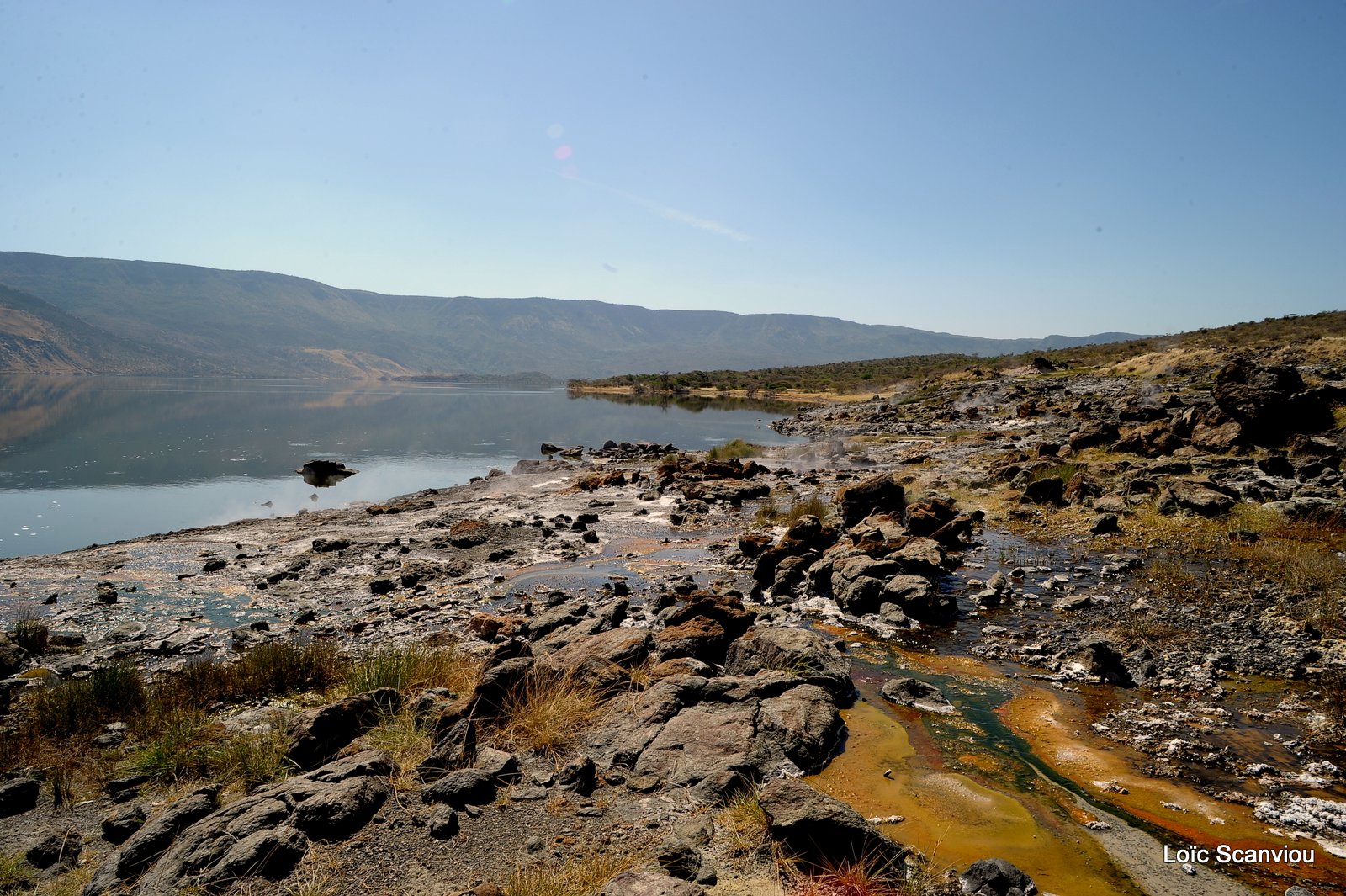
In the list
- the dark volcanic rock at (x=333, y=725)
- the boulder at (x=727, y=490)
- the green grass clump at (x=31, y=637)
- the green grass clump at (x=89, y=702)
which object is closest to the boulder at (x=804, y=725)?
the dark volcanic rock at (x=333, y=725)

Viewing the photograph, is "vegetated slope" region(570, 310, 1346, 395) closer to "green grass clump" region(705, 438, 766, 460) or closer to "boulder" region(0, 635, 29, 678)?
"green grass clump" region(705, 438, 766, 460)

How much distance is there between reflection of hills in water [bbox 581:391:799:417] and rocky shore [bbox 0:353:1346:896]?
50428mm

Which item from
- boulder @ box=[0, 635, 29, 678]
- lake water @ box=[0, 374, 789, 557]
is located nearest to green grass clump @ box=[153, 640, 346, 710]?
boulder @ box=[0, 635, 29, 678]

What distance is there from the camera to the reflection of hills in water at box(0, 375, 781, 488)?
3288 centimetres

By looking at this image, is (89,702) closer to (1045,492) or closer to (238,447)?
(1045,492)

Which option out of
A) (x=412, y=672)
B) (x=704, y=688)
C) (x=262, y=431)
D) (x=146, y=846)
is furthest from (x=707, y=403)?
(x=146, y=846)

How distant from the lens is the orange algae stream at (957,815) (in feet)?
15.7

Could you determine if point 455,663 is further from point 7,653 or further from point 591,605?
point 7,653

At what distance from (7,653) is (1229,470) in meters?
24.7

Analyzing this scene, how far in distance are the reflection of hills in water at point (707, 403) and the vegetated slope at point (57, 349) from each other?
505ft

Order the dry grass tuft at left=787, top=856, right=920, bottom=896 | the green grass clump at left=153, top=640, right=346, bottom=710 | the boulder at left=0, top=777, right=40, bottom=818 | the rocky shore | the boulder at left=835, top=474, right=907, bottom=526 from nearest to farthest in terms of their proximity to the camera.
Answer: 1. the dry grass tuft at left=787, top=856, right=920, bottom=896
2. the rocky shore
3. the boulder at left=0, top=777, right=40, bottom=818
4. the green grass clump at left=153, top=640, right=346, bottom=710
5. the boulder at left=835, top=474, right=907, bottom=526

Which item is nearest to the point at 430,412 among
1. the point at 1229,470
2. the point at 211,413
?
the point at 211,413

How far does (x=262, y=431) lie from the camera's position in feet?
166

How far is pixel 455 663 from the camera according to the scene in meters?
8.82
